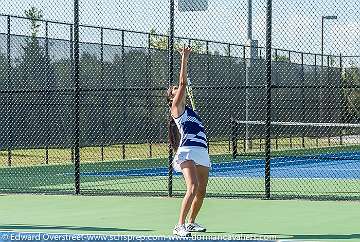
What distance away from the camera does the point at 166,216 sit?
12.4 m

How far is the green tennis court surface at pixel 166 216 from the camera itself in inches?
423

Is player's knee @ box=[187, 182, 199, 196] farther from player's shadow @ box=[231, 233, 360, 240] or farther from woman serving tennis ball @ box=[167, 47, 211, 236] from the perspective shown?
player's shadow @ box=[231, 233, 360, 240]

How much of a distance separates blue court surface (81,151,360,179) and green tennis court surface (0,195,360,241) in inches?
217

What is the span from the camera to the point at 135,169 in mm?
23141

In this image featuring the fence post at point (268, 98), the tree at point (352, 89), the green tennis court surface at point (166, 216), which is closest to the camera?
the green tennis court surface at point (166, 216)

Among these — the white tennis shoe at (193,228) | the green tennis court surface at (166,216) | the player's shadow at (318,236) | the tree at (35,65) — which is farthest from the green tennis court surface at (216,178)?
the white tennis shoe at (193,228)

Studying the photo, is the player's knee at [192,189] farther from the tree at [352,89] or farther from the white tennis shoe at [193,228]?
the tree at [352,89]

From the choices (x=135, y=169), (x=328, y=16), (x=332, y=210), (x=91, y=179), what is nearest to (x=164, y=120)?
(x=135, y=169)

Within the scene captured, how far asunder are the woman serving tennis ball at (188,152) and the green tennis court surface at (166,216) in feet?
1.36

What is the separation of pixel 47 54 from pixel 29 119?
2016 mm

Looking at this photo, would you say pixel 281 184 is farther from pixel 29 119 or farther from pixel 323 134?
pixel 323 134

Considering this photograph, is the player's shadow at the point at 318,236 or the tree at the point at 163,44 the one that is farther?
the tree at the point at 163,44

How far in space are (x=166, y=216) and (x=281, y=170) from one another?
1140 centimetres

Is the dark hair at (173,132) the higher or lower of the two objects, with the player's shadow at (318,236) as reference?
higher
